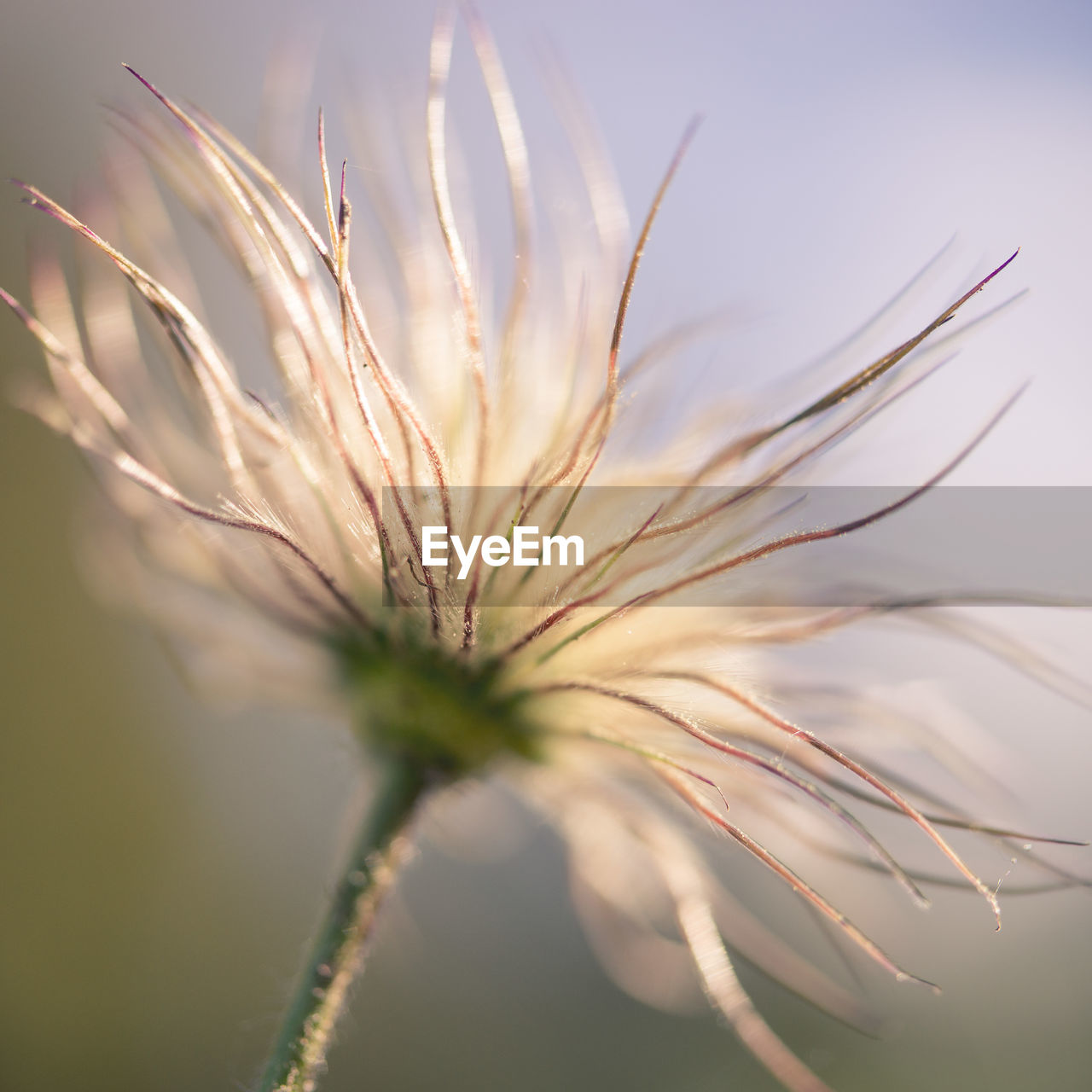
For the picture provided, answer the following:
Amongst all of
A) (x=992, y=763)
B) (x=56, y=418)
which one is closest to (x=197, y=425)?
(x=56, y=418)

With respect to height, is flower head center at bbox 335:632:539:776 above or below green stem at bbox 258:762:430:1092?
above

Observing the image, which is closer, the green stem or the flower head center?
the green stem

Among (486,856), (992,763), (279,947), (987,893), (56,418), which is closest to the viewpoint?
(987,893)

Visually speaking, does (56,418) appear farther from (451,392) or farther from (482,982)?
(482,982)

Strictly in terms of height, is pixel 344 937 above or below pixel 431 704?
below

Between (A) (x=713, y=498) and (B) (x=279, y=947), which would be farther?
(B) (x=279, y=947)

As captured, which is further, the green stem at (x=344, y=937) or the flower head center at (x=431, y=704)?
the flower head center at (x=431, y=704)

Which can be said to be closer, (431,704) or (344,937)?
(344,937)

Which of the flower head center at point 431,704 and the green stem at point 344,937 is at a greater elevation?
the flower head center at point 431,704
